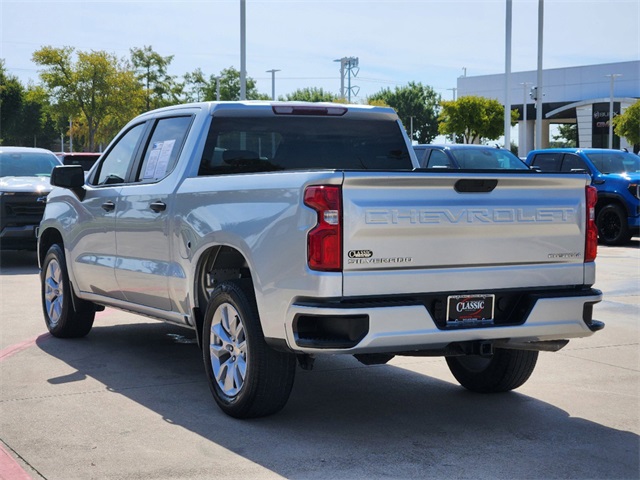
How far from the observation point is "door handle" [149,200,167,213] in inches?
278

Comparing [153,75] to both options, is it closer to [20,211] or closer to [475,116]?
[475,116]

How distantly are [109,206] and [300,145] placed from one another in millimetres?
1685

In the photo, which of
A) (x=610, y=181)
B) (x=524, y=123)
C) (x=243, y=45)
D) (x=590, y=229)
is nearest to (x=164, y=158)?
(x=590, y=229)

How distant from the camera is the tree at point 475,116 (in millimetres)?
71812

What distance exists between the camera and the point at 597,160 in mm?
21094

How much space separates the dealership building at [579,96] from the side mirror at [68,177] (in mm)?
62413

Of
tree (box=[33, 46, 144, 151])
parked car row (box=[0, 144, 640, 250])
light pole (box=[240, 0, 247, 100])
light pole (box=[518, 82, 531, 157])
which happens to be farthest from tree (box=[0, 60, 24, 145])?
parked car row (box=[0, 144, 640, 250])

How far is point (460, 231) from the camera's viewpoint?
A: 5.69 m

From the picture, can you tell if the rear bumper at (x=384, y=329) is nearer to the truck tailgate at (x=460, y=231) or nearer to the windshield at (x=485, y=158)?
the truck tailgate at (x=460, y=231)

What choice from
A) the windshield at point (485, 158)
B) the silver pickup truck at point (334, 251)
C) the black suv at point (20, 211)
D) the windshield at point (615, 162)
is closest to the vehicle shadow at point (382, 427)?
the silver pickup truck at point (334, 251)

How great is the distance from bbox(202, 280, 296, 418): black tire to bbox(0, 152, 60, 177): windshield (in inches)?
474

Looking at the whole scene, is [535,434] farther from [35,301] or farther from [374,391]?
[35,301]

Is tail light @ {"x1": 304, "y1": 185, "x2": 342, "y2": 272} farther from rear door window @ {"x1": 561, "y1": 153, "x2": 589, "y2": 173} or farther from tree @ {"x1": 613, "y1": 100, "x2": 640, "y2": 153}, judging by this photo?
tree @ {"x1": 613, "y1": 100, "x2": 640, "y2": 153}

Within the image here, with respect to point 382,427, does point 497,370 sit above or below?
above
